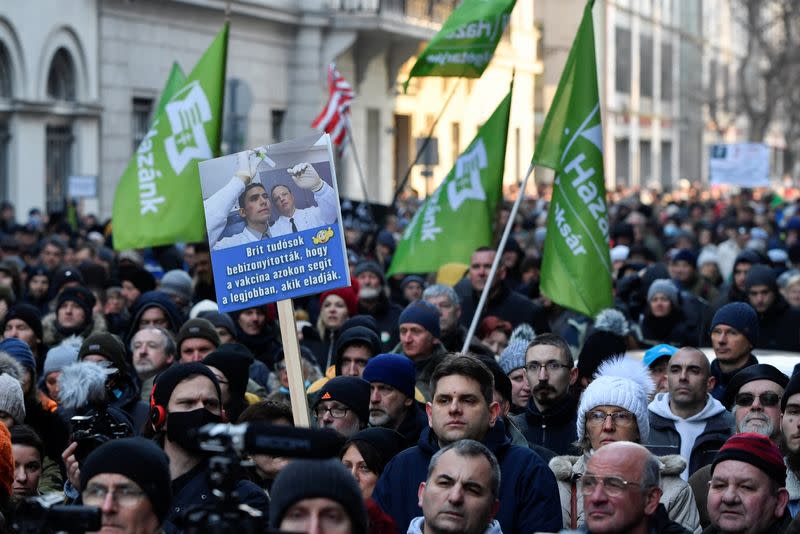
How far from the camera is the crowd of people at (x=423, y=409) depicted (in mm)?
5465

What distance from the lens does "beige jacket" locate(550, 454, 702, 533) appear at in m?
6.55

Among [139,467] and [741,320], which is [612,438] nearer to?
[139,467]

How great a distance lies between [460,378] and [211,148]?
628 centimetres

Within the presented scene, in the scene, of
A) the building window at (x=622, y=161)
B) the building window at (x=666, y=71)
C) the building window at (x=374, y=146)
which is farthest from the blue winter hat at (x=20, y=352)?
the building window at (x=666, y=71)

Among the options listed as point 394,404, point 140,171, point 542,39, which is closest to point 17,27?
point 140,171

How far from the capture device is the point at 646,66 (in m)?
67.9

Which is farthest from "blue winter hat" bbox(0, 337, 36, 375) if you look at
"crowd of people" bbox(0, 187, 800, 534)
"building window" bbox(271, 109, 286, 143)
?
"building window" bbox(271, 109, 286, 143)

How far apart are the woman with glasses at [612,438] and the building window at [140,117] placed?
75.8 ft

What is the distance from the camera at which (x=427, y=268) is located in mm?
12312

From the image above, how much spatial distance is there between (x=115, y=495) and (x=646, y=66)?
6425 cm

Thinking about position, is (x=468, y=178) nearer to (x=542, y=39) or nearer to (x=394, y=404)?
(x=394, y=404)

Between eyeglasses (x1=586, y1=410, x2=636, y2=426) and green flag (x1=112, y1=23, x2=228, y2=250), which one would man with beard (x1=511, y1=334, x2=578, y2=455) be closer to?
eyeglasses (x1=586, y1=410, x2=636, y2=426)

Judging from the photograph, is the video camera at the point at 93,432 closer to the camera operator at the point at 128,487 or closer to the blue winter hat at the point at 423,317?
the camera operator at the point at 128,487

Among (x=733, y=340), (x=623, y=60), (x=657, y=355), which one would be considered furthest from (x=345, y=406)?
(x=623, y=60)
